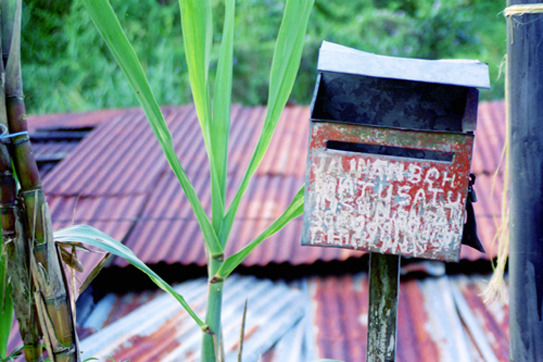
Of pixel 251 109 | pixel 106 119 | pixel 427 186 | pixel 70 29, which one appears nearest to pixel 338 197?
pixel 427 186

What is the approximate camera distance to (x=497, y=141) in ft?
8.18

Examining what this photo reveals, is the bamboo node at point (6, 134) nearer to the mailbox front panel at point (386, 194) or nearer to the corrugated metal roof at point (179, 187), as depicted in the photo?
the mailbox front panel at point (386, 194)

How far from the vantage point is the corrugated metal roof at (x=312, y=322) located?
1624mm

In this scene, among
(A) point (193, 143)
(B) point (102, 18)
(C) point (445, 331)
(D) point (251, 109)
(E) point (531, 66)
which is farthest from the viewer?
(D) point (251, 109)

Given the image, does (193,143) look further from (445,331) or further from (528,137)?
(528,137)

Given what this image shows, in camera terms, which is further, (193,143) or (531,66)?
(193,143)

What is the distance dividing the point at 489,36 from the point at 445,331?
756 centimetres

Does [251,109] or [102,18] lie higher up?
[251,109]

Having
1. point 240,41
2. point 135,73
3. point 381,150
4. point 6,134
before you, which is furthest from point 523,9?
point 240,41

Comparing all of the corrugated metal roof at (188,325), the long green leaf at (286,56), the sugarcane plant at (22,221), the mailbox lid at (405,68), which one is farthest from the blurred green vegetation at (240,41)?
the mailbox lid at (405,68)

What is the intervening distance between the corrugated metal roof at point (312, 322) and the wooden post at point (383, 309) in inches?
22.6

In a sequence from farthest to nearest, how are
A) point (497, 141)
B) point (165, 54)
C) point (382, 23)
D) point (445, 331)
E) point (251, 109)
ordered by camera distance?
point (382, 23) → point (165, 54) → point (251, 109) → point (497, 141) → point (445, 331)

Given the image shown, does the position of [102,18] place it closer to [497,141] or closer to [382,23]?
[497,141]

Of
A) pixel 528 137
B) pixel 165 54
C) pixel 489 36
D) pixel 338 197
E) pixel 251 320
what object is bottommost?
pixel 251 320
